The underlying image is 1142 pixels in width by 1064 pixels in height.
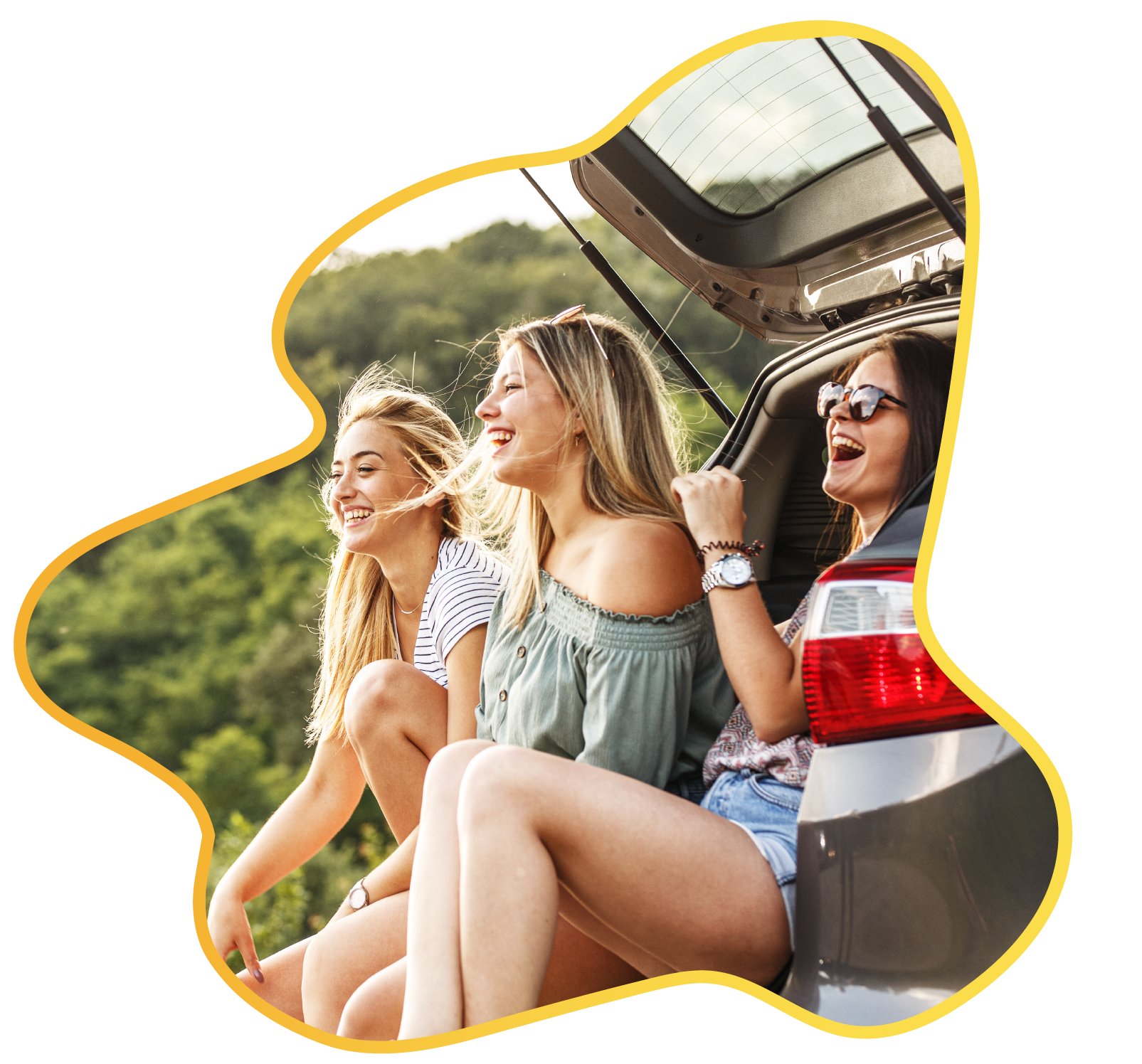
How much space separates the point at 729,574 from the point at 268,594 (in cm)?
88

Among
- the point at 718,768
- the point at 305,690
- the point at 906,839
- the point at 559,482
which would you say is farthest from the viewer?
the point at 305,690

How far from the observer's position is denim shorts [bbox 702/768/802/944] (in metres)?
1.72

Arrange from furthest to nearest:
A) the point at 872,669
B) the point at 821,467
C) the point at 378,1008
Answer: the point at 378,1008, the point at 821,467, the point at 872,669

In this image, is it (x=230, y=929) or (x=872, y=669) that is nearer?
(x=872, y=669)

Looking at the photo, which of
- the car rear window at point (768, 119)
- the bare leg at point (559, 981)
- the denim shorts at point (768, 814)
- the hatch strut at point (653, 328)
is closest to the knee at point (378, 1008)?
the bare leg at point (559, 981)

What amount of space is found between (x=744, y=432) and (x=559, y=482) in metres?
0.33

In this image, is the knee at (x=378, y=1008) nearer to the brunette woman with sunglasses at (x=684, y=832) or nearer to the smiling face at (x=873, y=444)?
the brunette woman with sunglasses at (x=684, y=832)

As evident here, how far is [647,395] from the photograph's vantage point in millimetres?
1919

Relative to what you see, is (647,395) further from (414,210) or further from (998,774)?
(998,774)

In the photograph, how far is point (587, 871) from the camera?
1726 mm

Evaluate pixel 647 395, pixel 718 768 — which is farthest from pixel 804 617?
pixel 647 395

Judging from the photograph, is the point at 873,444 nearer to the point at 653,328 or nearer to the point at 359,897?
the point at 653,328

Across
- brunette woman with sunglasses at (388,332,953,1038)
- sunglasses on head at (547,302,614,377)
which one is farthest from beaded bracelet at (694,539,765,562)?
sunglasses on head at (547,302,614,377)

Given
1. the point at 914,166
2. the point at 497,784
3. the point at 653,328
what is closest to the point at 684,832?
the point at 497,784
